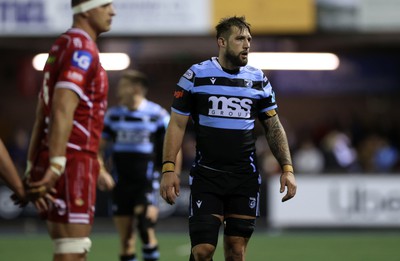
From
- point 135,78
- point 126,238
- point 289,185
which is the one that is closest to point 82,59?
point 289,185

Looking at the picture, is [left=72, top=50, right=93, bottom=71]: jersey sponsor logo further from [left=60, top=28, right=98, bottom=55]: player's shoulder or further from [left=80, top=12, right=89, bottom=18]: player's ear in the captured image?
[left=80, top=12, right=89, bottom=18]: player's ear

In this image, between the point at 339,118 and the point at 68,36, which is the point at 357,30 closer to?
the point at 339,118

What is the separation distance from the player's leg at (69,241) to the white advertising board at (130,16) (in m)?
13.2

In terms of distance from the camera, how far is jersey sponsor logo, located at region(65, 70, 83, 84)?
600 centimetres

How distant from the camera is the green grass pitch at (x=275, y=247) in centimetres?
1310

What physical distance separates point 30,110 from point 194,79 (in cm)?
1790

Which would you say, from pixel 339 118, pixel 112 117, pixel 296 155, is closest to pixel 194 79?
pixel 112 117

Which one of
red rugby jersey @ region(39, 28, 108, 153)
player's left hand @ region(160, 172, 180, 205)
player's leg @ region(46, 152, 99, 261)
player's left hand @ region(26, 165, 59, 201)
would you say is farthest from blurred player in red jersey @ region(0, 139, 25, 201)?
player's left hand @ region(160, 172, 180, 205)

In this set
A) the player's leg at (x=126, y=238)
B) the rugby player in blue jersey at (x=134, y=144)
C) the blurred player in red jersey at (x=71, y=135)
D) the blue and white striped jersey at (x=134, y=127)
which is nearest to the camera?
the blurred player in red jersey at (x=71, y=135)

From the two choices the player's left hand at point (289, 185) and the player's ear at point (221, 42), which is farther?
the player's ear at point (221, 42)

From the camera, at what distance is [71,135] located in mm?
6137

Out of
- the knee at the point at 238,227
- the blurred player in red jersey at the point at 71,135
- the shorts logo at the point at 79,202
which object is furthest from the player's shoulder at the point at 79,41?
the knee at the point at 238,227

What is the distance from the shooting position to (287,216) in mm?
18031

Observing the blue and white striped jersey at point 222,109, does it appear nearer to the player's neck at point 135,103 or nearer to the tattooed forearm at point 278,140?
the tattooed forearm at point 278,140
